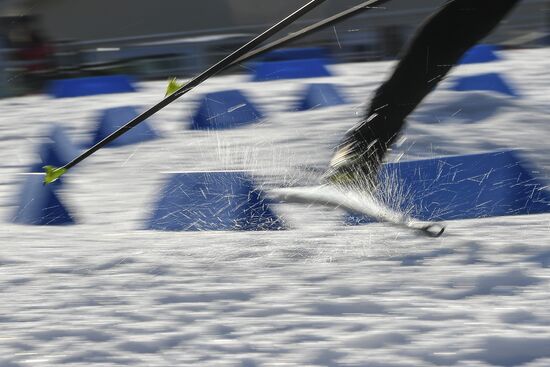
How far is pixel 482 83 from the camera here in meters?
5.64

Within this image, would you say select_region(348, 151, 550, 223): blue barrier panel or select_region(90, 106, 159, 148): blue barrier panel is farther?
select_region(90, 106, 159, 148): blue barrier panel

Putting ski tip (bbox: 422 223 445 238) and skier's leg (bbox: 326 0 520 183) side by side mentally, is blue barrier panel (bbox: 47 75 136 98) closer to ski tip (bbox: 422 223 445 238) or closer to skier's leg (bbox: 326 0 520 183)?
skier's leg (bbox: 326 0 520 183)

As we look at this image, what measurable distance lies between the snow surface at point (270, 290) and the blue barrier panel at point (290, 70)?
3.14 m

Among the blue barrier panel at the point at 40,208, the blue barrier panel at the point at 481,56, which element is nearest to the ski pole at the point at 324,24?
the blue barrier panel at the point at 40,208

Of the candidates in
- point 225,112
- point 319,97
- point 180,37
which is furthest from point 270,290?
point 180,37

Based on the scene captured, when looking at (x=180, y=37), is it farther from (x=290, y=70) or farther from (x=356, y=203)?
(x=356, y=203)

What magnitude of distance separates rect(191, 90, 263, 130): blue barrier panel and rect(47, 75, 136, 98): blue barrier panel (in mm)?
1216

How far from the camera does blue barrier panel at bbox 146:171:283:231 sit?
2.90 meters

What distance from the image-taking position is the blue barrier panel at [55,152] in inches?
167

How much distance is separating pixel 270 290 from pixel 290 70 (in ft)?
16.3

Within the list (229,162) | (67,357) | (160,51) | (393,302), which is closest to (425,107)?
(229,162)

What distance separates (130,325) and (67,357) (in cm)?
19

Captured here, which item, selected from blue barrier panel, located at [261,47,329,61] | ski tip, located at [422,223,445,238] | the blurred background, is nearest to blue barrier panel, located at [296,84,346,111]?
the blurred background

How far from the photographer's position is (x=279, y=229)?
9.14 feet
